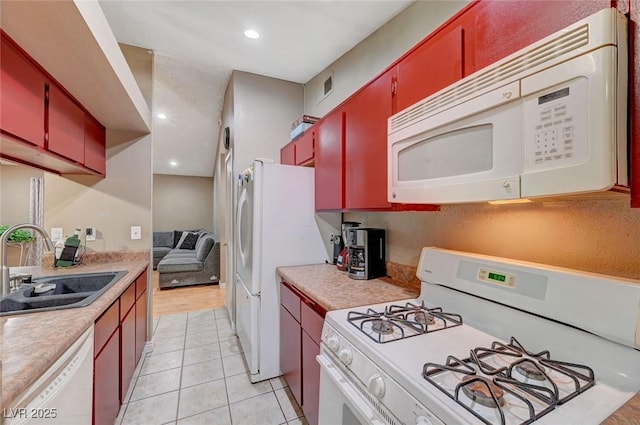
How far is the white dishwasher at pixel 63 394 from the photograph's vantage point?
0.77m

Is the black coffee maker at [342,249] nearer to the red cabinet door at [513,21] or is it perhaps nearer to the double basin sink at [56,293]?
the red cabinet door at [513,21]

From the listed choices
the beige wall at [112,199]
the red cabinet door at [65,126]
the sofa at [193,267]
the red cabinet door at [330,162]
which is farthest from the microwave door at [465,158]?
the sofa at [193,267]

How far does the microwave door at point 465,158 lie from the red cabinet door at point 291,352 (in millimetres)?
1132

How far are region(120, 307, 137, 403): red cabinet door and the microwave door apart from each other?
1894 millimetres

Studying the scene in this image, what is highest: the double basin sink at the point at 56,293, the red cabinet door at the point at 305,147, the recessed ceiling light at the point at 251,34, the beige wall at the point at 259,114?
the recessed ceiling light at the point at 251,34

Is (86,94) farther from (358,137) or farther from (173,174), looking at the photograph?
(173,174)

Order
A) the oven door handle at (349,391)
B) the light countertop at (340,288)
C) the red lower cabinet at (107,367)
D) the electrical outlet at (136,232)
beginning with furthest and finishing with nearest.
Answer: the electrical outlet at (136,232) < the light countertop at (340,288) < the red lower cabinet at (107,367) < the oven door handle at (349,391)

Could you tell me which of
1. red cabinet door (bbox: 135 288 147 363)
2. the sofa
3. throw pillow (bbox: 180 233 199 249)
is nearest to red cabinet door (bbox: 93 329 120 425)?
red cabinet door (bbox: 135 288 147 363)

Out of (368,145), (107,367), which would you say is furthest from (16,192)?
(368,145)

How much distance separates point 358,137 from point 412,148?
0.52 meters

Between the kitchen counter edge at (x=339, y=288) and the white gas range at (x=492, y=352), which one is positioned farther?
the kitchen counter edge at (x=339, y=288)

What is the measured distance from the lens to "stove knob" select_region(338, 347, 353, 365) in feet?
3.26

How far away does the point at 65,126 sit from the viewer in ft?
5.43

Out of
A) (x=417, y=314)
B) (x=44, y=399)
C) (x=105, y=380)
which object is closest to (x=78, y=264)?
(x=105, y=380)
